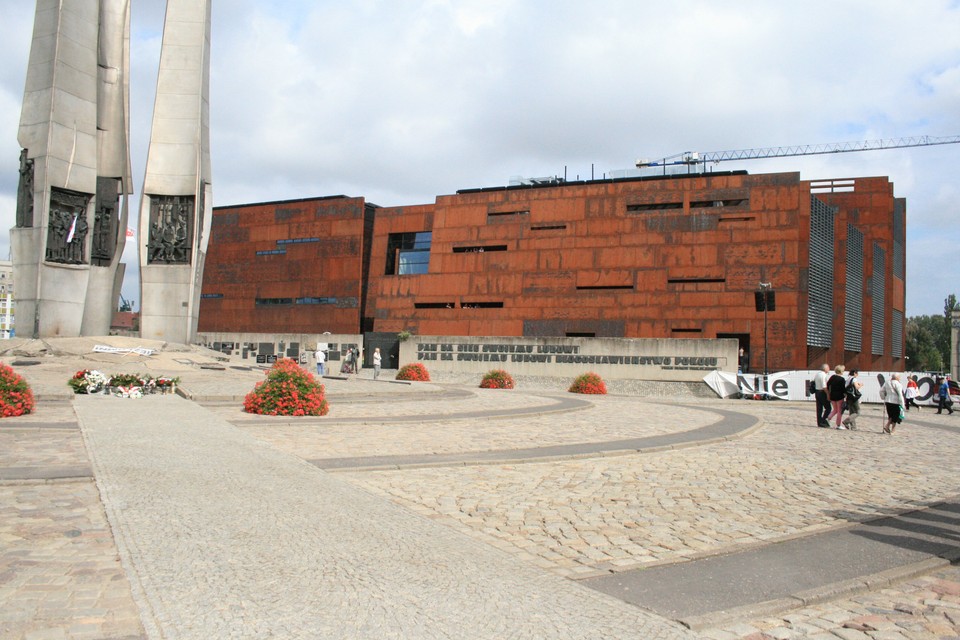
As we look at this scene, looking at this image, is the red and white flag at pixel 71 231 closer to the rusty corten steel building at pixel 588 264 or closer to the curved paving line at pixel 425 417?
the curved paving line at pixel 425 417

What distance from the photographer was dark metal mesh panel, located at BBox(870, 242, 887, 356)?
68.4 m

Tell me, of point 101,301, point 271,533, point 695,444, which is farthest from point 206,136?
point 271,533

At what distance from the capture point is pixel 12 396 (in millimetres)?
14133

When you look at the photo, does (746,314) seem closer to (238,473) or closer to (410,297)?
(410,297)

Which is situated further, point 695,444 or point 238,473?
point 695,444

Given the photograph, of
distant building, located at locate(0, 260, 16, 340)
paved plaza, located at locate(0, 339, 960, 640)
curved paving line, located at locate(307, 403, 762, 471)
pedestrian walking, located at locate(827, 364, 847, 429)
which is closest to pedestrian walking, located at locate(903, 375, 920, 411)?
pedestrian walking, located at locate(827, 364, 847, 429)

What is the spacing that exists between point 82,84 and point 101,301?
923 cm

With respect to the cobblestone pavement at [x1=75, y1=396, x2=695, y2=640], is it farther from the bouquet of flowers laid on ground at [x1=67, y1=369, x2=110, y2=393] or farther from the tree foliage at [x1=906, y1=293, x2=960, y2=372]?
the tree foliage at [x1=906, y1=293, x2=960, y2=372]

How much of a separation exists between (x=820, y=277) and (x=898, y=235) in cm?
2838

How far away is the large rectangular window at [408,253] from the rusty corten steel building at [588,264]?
0.42 feet

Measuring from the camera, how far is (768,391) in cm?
3362

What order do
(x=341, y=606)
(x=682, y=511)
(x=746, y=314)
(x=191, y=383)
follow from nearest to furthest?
(x=341, y=606) → (x=682, y=511) → (x=191, y=383) → (x=746, y=314)

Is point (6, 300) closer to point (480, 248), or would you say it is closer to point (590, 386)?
point (480, 248)

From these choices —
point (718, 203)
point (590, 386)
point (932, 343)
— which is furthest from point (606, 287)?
point (932, 343)
